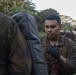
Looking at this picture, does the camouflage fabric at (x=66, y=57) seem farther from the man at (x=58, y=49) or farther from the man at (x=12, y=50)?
the man at (x=12, y=50)

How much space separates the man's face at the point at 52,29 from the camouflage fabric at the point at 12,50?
1176mm

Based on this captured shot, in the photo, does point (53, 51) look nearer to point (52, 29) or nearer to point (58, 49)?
point (58, 49)

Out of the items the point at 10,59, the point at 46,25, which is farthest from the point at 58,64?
the point at 10,59

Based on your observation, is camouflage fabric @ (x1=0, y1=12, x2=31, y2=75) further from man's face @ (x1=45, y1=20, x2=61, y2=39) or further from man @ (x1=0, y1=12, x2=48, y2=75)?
man's face @ (x1=45, y1=20, x2=61, y2=39)

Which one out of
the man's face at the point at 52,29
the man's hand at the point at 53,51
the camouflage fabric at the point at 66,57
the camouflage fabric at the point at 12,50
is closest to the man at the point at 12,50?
the camouflage fabric at the point at 12,50

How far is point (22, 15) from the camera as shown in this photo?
248 cm

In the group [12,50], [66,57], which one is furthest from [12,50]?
[66,57]

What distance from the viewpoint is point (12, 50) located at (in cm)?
219

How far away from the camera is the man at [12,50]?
7.16 feet

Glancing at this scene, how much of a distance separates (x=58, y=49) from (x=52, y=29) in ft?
1.07

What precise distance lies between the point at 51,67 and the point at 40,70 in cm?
93

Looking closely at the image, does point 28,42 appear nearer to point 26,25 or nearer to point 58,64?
point 26,25

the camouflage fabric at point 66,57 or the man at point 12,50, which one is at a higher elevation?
the man at point 12,50

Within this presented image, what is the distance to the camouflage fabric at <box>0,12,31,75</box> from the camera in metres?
2.18
